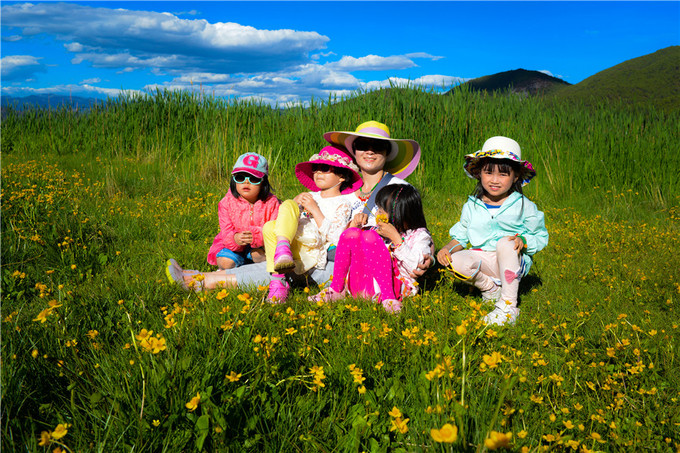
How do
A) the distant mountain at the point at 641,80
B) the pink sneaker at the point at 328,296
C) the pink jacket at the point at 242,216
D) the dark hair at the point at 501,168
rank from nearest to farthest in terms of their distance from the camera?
1. the pink sneaker at the point at 328,296
2. the dark hair at the point at 501,168
3. the pink jacket at the point at 242,216
4. the distant mountain at the point at 641,80

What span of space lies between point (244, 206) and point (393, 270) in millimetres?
1756

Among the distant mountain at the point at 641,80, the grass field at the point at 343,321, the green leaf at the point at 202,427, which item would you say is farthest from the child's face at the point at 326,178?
the distant mountain at the point at 641,80

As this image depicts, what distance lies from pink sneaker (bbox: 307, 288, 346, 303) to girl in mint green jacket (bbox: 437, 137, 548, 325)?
1.06m

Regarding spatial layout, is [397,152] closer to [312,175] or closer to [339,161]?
[339,161]

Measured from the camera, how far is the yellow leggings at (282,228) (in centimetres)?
398

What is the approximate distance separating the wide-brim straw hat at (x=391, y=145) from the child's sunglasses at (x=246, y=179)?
88 cm

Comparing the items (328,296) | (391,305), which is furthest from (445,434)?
(328,296)

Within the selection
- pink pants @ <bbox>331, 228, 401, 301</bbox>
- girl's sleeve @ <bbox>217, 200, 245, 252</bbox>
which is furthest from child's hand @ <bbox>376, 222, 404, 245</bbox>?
girl's sleeve @ <bbox>217, 200, 245, 252</bbox>

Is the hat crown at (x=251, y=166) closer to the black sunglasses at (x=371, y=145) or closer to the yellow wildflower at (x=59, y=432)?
the black sunglasses at (x=371, y=145)

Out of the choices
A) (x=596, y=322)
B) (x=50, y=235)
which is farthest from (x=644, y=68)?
(x=50, y=235)

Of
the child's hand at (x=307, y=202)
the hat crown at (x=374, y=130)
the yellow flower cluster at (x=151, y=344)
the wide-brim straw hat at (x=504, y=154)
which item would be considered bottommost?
the yellow flower cluster at (x=151, y=344)

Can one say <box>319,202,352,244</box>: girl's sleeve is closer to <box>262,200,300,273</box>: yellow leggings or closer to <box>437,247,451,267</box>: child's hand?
<box>262,200,300,273</box>: yellow leggings

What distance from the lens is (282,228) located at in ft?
13.0

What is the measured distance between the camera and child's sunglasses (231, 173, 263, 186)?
4496 mm
